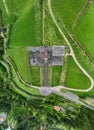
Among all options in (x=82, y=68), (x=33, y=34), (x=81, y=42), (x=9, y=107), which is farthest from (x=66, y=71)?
(x=9, y=107)

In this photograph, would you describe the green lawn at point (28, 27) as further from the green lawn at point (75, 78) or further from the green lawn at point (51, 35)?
the green lawn at point (75, 78)

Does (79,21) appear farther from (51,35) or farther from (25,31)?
(25,31)

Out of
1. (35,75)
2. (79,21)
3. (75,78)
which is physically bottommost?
(75,78)

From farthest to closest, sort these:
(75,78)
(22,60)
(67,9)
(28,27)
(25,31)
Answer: (22,60) → (75,78) → (25,31) → (28,27) → (67,9)

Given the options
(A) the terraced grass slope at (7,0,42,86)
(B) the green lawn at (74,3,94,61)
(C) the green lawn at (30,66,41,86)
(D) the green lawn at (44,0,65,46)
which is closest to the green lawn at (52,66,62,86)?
(C) the green lawn at (30,66,41,86)

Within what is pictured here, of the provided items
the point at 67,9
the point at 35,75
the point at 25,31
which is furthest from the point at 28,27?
the point at 35,75

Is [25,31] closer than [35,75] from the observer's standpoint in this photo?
Yes
